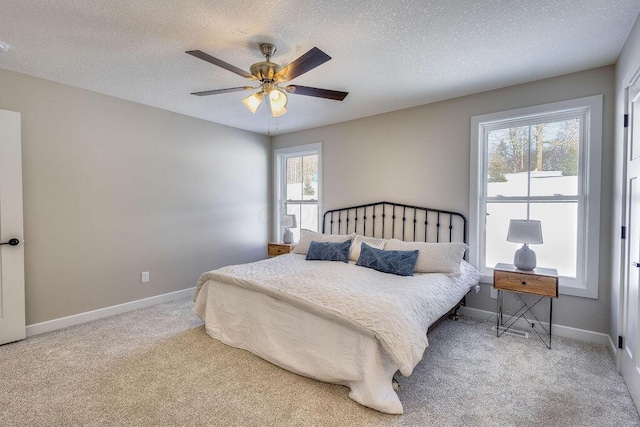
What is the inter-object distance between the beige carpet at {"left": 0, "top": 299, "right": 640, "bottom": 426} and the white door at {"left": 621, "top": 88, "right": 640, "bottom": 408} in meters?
0.19

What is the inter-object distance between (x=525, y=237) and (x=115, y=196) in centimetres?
437

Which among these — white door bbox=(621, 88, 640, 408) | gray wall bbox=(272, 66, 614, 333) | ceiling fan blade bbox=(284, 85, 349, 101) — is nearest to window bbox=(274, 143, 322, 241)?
gray wall bbox=(272, 66, 614, 333)

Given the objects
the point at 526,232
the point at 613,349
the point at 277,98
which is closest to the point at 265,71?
the point at 277,98

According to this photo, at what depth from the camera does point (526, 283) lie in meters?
2.81

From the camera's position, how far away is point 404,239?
3953 millimetres

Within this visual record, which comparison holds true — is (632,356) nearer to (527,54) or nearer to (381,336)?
(381,336)

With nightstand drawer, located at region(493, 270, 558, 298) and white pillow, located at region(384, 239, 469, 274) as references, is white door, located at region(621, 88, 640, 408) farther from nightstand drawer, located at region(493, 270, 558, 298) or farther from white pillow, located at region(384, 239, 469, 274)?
white pillow, located at region(384, 239, 469, 274)

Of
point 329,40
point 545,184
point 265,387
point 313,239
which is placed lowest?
point 265,387

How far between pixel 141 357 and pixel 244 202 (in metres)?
2.87

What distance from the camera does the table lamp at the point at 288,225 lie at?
4751 mm

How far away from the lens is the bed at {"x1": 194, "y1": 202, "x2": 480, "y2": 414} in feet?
6.33

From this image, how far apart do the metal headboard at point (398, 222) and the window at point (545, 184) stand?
0.76 feet

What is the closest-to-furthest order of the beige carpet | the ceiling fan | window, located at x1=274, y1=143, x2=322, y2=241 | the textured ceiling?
the beige carpet
the textured ceiling
the ceiling fan
window, located at x1=274, y1=143, x2=322, y2=241

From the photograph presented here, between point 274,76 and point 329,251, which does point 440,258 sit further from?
point 274,76
